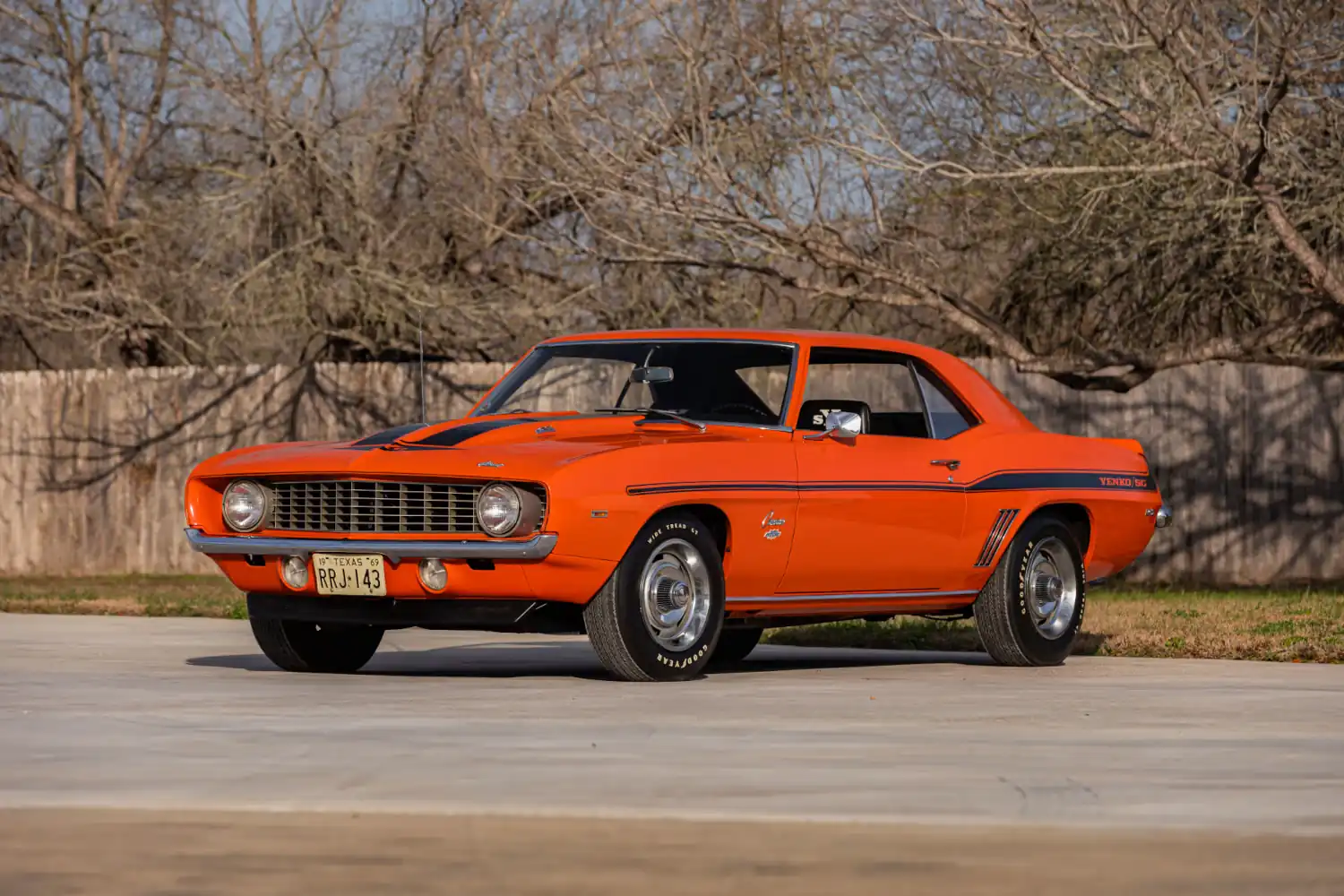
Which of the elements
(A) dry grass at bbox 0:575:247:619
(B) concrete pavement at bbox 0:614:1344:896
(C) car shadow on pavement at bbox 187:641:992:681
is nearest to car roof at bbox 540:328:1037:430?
(C) car shadow on pavement at bbox 187:641:992:681

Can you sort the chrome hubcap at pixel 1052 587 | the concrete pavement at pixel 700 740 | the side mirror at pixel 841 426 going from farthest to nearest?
the chrome hubcap at pixel 1052 587, the side mirror at pixel 841 426, the concrete pavement at pixel 700 740

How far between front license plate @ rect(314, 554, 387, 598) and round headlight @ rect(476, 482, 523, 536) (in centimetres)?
48

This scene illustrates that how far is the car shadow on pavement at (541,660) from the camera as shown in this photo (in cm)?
1129

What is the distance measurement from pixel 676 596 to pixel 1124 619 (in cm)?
581

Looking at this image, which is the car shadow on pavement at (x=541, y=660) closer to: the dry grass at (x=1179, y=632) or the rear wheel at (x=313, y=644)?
the rear wheel at (x=313, y=644)

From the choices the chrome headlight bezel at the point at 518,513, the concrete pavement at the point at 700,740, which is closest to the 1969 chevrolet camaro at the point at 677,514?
the chrome headlight bezel at the point at 518,513

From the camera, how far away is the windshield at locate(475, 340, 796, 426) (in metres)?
Result: 11.1

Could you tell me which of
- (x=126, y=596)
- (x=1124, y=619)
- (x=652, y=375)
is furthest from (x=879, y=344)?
(x=126, y=596)

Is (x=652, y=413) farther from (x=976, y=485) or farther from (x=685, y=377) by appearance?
(x=976, y=485)

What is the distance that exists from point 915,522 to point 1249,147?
216 inches

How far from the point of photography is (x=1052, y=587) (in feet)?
39.7

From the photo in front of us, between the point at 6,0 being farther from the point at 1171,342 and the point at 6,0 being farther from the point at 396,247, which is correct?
the point at 1171,342

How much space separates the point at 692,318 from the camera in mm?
22125

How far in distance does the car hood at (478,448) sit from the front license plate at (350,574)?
14.3 inches
